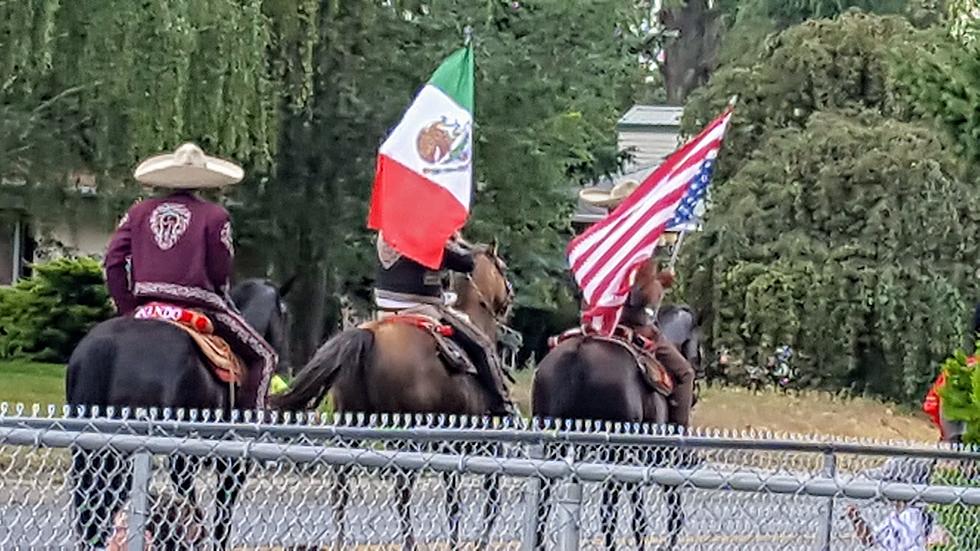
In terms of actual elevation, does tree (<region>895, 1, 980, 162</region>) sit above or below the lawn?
above

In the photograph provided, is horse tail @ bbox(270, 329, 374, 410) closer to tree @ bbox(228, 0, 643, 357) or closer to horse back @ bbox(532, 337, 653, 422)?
horse back @ bbox(532, 337, 653, 422)

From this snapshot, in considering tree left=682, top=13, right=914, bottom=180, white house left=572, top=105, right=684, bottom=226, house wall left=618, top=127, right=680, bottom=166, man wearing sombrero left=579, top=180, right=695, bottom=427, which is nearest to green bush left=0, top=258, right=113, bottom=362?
tree left=682, top=13, right=914, bottom=180

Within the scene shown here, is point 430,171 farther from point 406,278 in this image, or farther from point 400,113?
point 400,113

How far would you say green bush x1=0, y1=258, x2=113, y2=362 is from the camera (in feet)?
88.7

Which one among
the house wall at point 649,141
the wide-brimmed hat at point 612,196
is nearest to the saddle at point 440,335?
the wide-brimmed hat at point 612,196

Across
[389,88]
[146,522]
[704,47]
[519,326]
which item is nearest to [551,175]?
[389,88]

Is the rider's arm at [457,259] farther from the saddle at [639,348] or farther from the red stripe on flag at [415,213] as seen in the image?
the saddle at [639,348]

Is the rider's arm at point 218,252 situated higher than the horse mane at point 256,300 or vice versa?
the rider's arm at point 218,252

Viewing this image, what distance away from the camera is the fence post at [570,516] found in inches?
250

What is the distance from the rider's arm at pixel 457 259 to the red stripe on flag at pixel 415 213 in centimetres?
17

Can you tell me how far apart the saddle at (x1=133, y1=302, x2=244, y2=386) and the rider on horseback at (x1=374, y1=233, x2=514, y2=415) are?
1573 millimetres

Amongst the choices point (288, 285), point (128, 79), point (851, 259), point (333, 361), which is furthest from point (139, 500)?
point (851, 259)

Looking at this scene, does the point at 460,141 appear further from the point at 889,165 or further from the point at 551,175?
the point at 889,165

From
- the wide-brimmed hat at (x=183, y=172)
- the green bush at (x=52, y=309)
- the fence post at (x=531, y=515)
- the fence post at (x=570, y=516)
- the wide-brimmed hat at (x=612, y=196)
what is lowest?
the green bush at (x=52, y=309)
